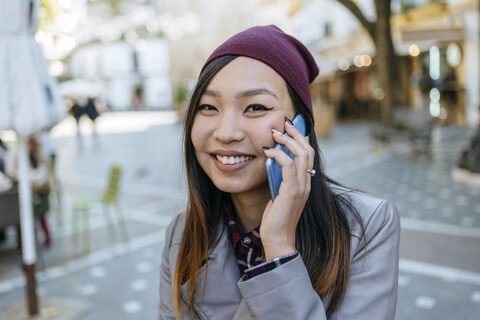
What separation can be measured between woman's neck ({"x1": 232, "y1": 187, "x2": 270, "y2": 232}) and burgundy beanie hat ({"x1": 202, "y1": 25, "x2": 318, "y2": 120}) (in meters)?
0.34

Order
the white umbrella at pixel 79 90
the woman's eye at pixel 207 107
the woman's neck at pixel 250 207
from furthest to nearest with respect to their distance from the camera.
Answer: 1. the white umbrella at pixel 79 90
2. the woman's neck at pixel 250 207
3. the woman's eye at pixel 207 107

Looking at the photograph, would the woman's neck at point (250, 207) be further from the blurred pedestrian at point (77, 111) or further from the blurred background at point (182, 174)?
the blurred pedestrian at point (77, 111)

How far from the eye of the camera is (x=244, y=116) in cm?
133

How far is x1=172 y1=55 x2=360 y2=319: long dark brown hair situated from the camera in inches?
51.6

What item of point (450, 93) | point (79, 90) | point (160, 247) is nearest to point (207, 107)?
point (160, 247)

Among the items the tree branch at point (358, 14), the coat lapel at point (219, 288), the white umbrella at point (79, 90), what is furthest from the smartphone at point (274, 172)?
the white umbrella at point (79, 90)

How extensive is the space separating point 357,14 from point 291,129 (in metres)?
10.4

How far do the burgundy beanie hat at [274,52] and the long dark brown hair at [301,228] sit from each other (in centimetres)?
3

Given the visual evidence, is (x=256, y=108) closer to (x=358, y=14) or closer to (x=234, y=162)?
(x=234, y=162)

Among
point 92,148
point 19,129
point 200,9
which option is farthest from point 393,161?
point 200,9

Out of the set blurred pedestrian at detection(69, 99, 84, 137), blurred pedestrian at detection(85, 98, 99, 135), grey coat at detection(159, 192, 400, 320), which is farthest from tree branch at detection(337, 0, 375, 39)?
blurred pedestrian at detection(69, 99, 84, 137)

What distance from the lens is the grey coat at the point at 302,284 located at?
117 cm

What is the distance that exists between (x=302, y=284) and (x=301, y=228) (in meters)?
0.26

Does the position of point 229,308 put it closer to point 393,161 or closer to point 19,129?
point 19,129
